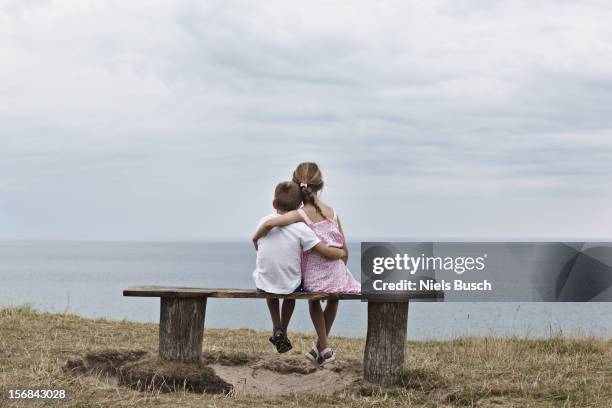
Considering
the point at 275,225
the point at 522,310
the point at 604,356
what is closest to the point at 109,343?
the point at 275,225

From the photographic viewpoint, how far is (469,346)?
10977mm

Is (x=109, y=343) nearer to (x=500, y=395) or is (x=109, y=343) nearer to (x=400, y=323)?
(x=400, y=323)

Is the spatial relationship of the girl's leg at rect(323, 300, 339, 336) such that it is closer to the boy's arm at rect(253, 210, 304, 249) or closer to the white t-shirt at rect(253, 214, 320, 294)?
the white t-shirt at rect(253, 214, 320, 294)

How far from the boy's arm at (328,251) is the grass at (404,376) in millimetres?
1231

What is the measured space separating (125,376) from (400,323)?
268 centimetres

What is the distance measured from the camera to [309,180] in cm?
767

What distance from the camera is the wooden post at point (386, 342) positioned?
7613 mm

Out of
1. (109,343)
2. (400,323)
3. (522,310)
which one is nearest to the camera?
(400,323)

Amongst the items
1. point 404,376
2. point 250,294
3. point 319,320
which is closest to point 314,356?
point 319,320

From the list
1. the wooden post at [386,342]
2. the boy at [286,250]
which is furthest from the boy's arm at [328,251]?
the wooden post at [386,342]

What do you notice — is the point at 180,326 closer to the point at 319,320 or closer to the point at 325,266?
the point at 319,320

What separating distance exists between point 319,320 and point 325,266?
554 mm

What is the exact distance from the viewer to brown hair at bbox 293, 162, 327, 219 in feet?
25.2

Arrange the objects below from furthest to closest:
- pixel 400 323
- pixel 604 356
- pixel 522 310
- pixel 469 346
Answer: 1. pixel 522 310
2. pixel 469 346
3. pixel 604 356
4. pixel 400 323
